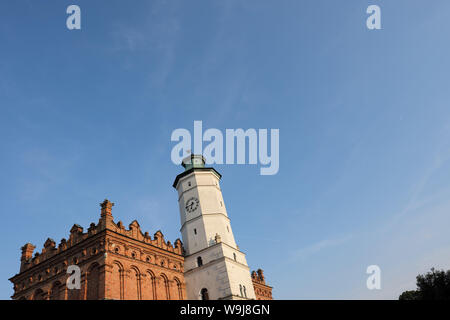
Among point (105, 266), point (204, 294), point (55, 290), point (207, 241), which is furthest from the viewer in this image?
point (207, 241)

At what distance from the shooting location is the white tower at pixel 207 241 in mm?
38031

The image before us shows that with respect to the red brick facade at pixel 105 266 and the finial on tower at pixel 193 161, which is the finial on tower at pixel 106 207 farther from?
the finial on tower at pixel 193 161

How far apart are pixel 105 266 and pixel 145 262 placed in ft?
20.0

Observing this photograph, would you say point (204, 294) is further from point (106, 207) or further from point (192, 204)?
point (106, 207)

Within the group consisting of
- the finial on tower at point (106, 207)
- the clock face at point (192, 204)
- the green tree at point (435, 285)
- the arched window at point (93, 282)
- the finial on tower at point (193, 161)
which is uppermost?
the finial on tower at point (193, 161)

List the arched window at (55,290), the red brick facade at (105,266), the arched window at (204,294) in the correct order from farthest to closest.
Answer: the arched window at (204,294)
the arched window at (55,290)
the red brick facade at (105,266)

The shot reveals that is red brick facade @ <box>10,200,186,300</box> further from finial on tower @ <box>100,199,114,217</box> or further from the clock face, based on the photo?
the clock face

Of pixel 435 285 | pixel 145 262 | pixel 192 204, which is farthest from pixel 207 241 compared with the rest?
pixel 435 285

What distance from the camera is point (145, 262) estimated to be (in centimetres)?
3609

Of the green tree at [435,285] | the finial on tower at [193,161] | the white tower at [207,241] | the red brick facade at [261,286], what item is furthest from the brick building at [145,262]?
the green tree at [435,285]
